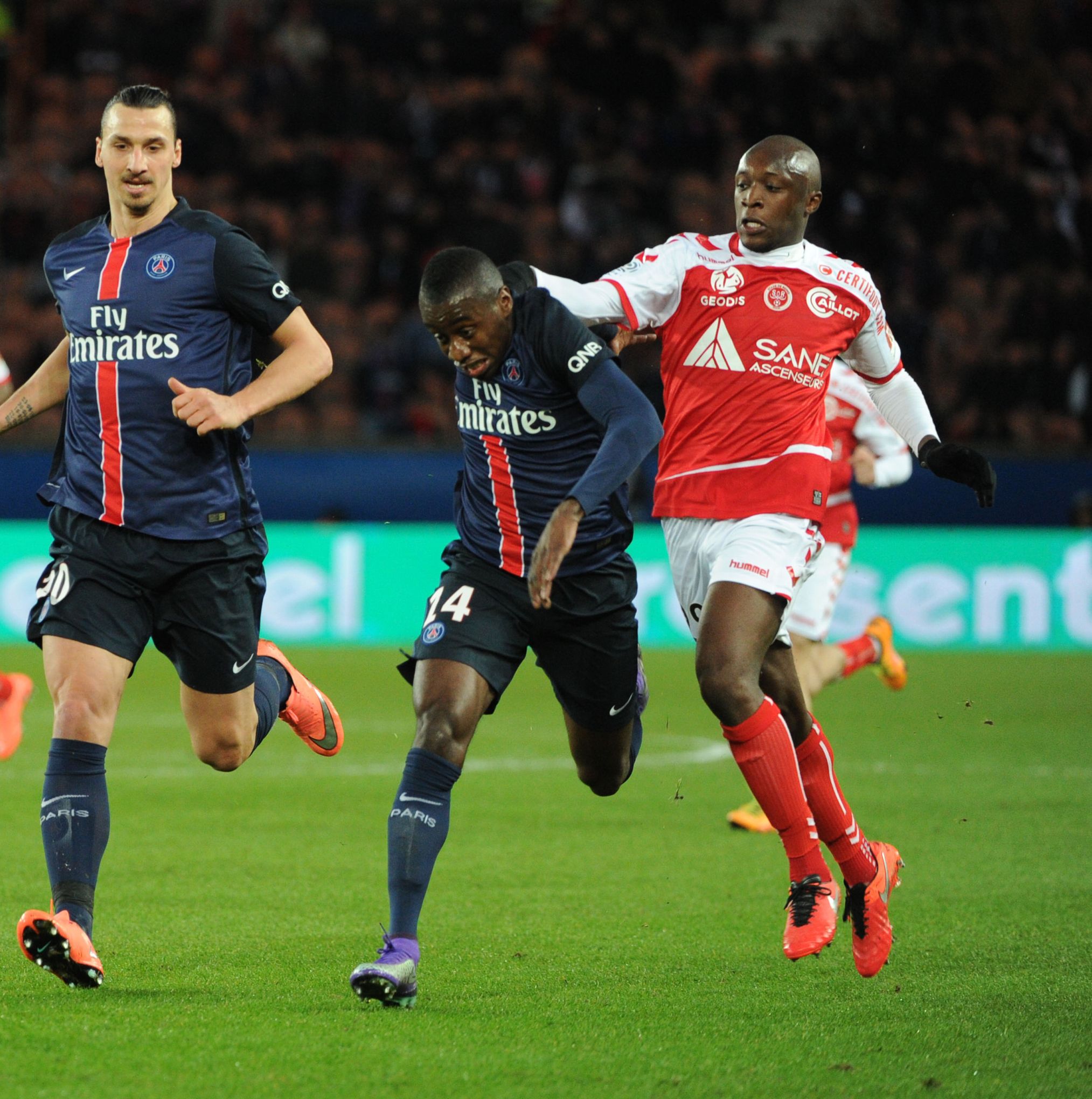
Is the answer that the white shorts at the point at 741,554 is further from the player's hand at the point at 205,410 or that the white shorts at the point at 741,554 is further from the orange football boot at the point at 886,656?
the orange football boot at the point at 886,656

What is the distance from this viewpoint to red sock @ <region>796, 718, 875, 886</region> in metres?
5.14

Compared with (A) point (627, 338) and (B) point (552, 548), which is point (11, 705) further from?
(B) point (552, 548)

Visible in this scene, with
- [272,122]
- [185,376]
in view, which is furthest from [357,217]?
[185,376]

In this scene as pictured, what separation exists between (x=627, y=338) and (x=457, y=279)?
763 mm

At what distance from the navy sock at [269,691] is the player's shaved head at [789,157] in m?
2.17

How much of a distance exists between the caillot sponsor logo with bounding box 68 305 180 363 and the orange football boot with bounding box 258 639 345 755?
1585 millimetres

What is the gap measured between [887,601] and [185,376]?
1099cm

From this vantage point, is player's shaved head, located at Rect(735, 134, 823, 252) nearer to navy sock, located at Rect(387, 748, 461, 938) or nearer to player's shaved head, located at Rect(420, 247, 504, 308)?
player's shaved head, located at Rect(420, 247, 504, 308)

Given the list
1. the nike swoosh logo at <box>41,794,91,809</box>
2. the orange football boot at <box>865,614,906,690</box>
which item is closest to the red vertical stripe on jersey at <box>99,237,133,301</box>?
the nike swoosh logo at <box>41,794,91,809</box>

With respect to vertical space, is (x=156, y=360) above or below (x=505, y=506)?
above

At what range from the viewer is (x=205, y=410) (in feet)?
14.8

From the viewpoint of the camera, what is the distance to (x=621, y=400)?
4715mm

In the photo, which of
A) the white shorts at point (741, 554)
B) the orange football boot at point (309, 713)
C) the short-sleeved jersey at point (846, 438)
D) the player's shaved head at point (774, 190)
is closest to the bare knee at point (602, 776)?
the white shorts at point (741, 554)

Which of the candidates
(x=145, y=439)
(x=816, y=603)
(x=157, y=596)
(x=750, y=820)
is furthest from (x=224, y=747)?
(x=816, y=603)
